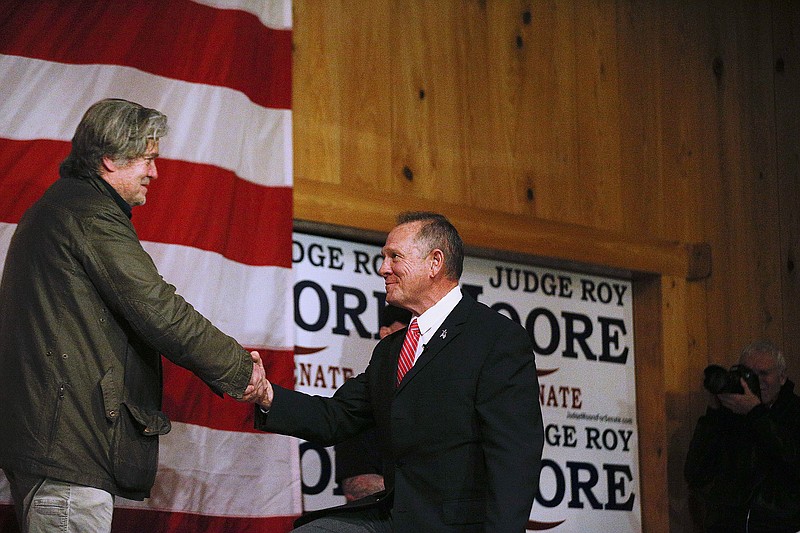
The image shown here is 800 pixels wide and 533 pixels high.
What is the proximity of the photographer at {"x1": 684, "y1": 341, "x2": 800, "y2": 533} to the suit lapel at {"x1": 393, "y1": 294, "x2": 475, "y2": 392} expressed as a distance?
2.08 m

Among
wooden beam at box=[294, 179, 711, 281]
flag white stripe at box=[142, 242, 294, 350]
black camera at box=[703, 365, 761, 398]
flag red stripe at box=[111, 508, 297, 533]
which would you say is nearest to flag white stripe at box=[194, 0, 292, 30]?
wooden beam at box=[294, 179, 711, 281]

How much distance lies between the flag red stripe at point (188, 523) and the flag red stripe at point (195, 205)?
90 centimetres

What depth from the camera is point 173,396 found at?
373 centimetres

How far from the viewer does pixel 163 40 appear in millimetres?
3973

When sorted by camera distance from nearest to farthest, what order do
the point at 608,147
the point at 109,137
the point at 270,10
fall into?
the point at 109,137 < the point at 270,10 < the point at 608,147

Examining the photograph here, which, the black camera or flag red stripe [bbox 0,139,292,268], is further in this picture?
the black camera

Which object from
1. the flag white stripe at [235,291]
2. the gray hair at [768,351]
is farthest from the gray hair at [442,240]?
the gray hair at [768,351]

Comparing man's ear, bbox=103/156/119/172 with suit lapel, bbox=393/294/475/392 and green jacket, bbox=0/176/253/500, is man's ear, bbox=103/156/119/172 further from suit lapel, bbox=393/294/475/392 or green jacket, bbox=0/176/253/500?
suit lapel, bbox=393/294/475/392

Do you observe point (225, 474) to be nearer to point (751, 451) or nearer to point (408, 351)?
point (408, 351)

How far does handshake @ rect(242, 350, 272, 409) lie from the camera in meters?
3.04

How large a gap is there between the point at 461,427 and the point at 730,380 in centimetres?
225

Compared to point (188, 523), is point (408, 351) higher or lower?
higher

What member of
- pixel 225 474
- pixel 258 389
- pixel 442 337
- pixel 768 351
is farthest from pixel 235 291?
→ pixel 768 351

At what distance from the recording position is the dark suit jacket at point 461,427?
291 cm
